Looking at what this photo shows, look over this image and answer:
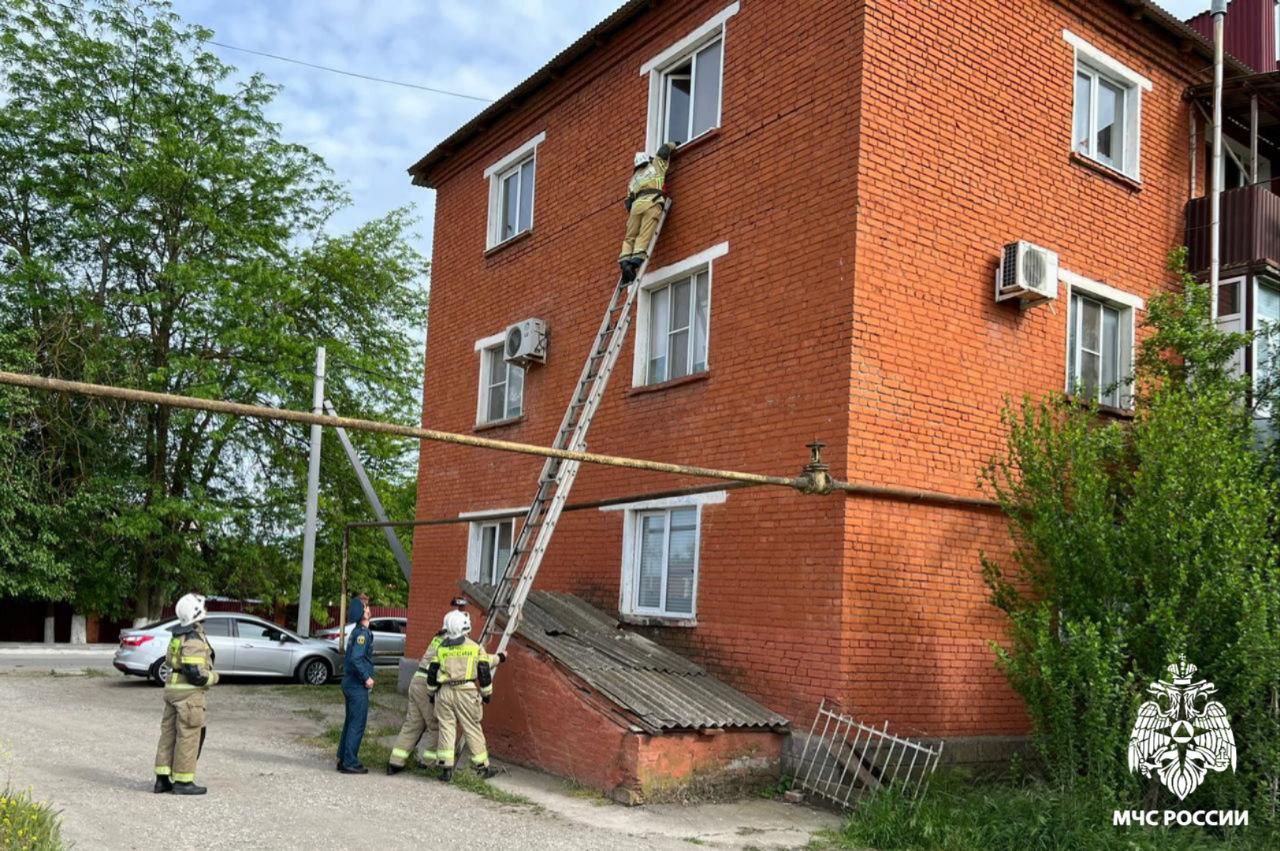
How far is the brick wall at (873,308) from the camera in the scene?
33.8 ft

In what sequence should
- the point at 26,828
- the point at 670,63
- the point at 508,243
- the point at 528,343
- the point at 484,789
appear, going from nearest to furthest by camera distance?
the point at 26,828 < the point at 484,789 < the point at 670,63 < the point at 528,343 < the point at 508,243

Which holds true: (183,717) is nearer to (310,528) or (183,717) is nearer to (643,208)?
(643,208)

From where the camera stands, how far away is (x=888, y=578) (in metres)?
10.2

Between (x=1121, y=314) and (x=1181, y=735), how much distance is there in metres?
5.76

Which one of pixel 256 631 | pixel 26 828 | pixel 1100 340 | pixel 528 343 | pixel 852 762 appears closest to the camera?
pixel 26 828

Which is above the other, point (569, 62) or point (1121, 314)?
point (569, 62)

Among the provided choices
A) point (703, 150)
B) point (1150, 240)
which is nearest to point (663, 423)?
point (703, 150)

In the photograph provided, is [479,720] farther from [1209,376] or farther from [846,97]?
[1209,376]

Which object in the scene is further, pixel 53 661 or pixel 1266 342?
pixel 53 661

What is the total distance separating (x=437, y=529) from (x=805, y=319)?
8.37 m

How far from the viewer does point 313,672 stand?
21.0m

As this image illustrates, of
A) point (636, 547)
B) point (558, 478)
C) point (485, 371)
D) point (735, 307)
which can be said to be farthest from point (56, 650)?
point (735, 307)

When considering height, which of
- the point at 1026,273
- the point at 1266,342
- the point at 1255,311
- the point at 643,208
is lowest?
the point at 1266,342

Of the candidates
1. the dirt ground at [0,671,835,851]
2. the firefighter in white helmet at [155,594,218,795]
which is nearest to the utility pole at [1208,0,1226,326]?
the dirt ground at [0,671,835,851]
